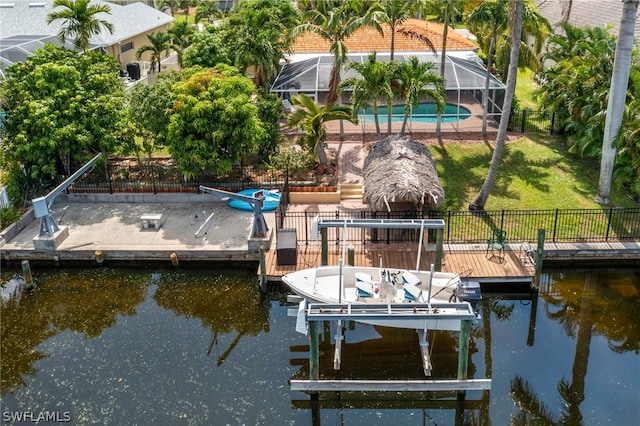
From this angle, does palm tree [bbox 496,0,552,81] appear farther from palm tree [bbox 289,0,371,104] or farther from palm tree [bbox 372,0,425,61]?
palm tree [bbox 289,0,371,104]

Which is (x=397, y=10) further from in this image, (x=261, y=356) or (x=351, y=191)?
(x=261, y=356)

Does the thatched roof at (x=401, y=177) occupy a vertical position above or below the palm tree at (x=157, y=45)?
below

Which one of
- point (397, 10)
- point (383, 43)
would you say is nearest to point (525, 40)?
point (397, 10)

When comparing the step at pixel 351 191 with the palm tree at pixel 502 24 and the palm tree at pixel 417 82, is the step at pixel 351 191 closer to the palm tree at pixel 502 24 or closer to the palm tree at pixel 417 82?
the palm tree at pixel 417 82

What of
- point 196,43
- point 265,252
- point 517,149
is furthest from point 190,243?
point 517,149

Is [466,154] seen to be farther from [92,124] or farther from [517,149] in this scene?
[92,124]

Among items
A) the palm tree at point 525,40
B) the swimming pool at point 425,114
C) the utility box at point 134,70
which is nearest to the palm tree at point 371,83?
the palm tree at point 525,40
